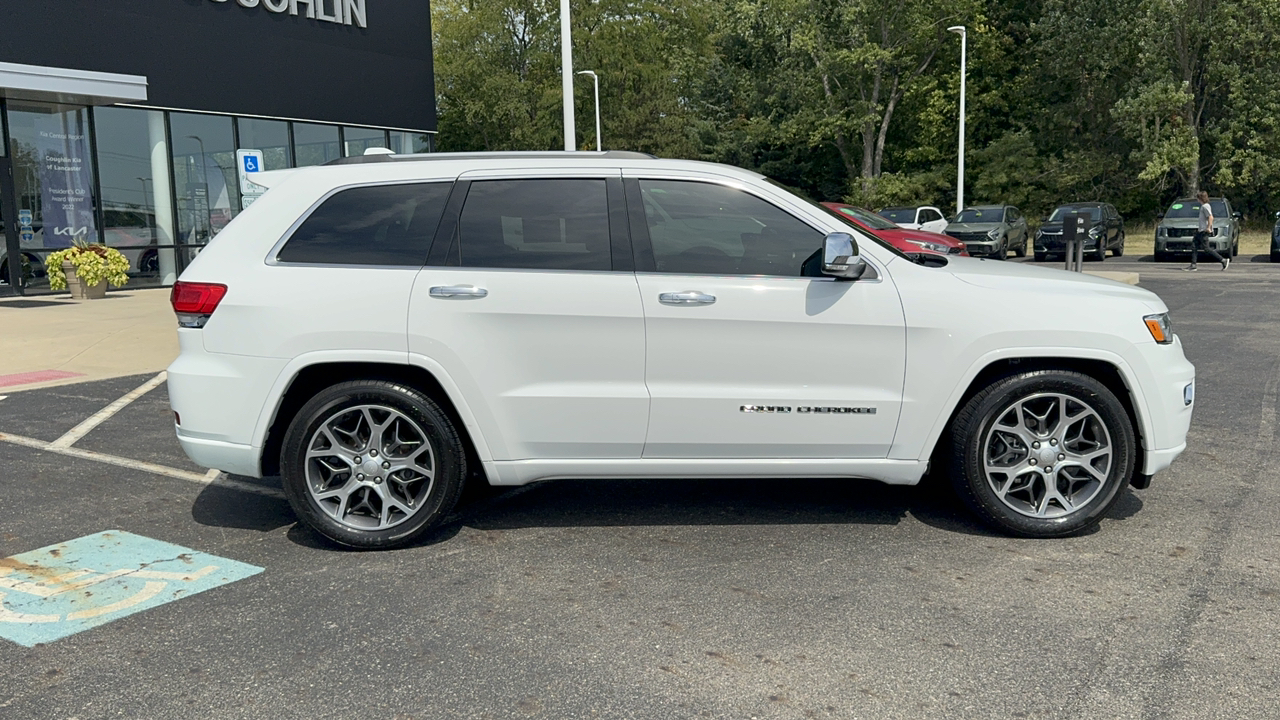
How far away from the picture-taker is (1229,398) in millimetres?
7871

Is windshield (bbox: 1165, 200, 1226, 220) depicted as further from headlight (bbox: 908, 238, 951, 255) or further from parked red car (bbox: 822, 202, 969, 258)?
headlight (bbox: 908, 238, 951, 255)

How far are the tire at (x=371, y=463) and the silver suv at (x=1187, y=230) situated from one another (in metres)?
25.3

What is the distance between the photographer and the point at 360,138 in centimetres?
2478

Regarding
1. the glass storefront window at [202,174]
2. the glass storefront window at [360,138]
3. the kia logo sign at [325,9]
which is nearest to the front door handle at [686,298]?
the glass storefront window at [202,174]

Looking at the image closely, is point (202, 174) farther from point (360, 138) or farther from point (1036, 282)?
point (1036, 282)

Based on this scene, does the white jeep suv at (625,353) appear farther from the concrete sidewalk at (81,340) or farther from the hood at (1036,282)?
the concrete sidewalk at (81,340)

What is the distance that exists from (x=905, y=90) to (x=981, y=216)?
16770 mm

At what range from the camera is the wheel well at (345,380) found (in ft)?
15.2

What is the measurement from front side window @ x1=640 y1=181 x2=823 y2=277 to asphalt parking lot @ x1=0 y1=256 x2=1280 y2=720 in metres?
1.29

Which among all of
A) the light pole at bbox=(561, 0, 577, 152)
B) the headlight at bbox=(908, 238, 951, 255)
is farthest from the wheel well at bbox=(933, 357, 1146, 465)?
the headlight at bbox=(908, 238, 951, 255)

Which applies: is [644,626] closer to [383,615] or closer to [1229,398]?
[383,615]

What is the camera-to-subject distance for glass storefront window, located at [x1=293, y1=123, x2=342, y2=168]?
23.2 meters

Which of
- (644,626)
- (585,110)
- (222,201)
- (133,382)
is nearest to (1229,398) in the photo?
(644,626)

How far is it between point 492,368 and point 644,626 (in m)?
1.42
